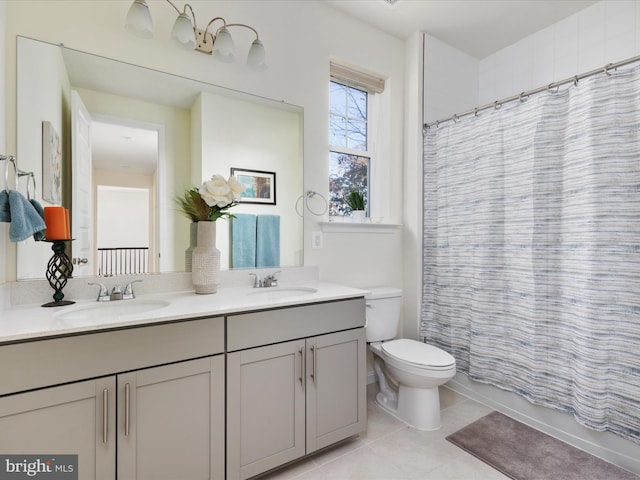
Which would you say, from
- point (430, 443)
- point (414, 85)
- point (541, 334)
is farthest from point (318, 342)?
point (414, 85)

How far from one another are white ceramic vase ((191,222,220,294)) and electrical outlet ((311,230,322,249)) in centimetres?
69

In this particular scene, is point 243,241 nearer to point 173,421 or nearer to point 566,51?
point 173,421

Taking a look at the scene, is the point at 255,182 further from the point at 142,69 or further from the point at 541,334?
the point at 541,334

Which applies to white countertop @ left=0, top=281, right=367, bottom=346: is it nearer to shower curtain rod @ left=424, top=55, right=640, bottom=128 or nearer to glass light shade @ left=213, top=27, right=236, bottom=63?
glass light shade @ left=213, top=27, right=236, bottom=63

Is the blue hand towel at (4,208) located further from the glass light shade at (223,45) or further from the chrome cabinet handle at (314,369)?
the chrome cabinet handle at (314,369)

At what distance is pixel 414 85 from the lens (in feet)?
8.52

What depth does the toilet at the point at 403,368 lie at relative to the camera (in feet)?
6.20

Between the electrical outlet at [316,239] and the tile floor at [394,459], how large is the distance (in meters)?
1.16

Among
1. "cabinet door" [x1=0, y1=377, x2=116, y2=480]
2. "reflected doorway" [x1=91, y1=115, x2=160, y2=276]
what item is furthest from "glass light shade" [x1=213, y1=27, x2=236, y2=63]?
"cabinet door" [x1=0, y1=377, x2=116, y2=480]

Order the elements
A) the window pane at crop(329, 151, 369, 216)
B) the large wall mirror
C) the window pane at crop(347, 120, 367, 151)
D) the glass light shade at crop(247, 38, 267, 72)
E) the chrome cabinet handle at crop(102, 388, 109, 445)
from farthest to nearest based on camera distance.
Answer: the window pane at crop(347, 120, 367, 151) → the window pane at crop(329, 151, 369, 216) → the glass light shade at crop(247, 38, 267, 72) → the large wall mirror → the chrome cabinet handle at crop(102, 388, 109, 445)

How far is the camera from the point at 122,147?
165cm

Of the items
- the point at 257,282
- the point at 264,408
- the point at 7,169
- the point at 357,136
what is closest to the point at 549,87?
the point at 357,136

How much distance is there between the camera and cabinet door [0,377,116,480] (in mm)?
1024

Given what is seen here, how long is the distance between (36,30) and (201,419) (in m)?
1.84
